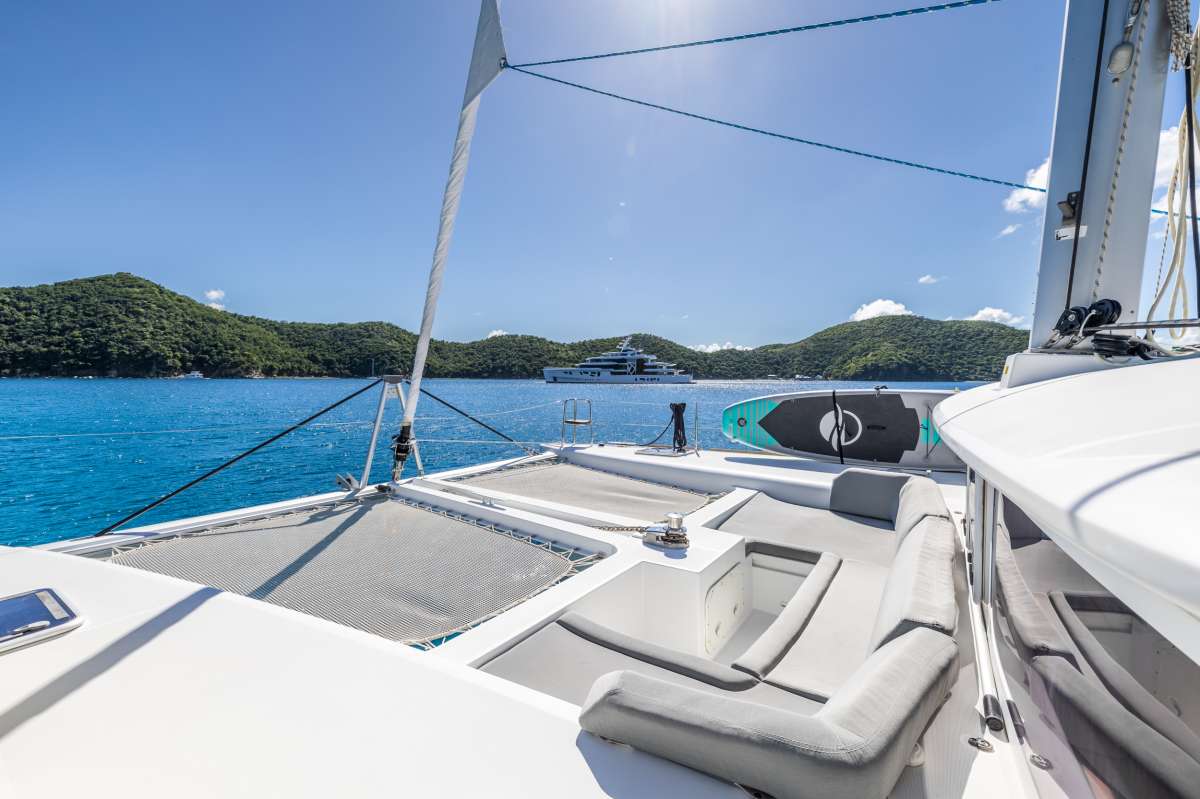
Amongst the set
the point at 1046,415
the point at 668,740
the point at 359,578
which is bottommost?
the point at 359,578

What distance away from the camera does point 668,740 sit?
0.86 metres

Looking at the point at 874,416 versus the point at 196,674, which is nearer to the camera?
the point at 196,674

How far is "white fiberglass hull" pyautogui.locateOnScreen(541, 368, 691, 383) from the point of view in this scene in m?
48.0

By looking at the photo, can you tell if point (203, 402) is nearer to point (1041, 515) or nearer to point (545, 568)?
point (545, 568)

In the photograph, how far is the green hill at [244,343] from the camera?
2603cm

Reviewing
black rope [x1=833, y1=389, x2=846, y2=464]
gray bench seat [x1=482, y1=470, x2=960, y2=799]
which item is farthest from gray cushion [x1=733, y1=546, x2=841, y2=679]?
black rope [x1=833, y1=389, x2=846, y2=464]

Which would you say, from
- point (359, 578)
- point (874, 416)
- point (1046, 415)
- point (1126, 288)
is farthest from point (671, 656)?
point (874, 416)

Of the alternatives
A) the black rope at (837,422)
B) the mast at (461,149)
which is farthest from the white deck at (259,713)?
the black rope at (837,422)

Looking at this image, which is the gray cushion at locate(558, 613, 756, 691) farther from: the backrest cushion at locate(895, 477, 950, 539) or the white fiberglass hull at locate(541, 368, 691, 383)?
the white fiberglass hull at locate(541, 368, 691, 383)

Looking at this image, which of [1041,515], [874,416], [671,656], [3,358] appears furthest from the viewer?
[3,358]

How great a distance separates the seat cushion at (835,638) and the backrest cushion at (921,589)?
0.57ft

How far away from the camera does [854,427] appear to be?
5094 millimetres

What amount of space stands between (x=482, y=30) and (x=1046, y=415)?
3.45m

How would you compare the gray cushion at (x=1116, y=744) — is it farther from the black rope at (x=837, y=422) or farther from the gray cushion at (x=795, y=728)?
the black rope at (x=837, y=422)
